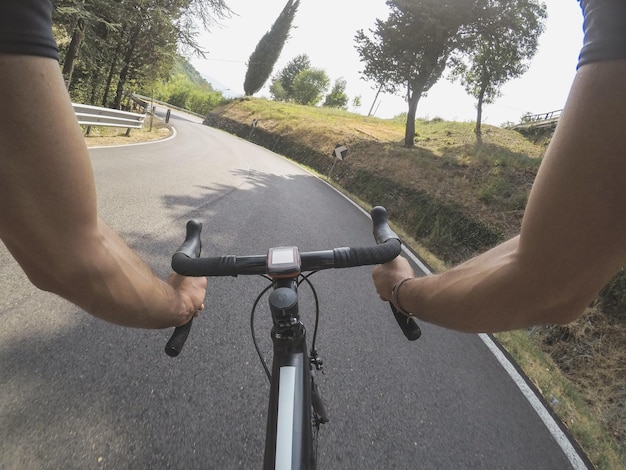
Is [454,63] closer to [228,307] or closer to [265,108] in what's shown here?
[228,307]

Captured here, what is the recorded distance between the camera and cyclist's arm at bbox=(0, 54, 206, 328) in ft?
1.66

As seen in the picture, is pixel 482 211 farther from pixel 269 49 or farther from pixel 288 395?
pixel 269 49

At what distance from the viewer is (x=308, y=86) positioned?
50.1 metres

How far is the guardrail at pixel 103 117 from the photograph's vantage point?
882 cm

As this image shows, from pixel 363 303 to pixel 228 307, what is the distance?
166cm

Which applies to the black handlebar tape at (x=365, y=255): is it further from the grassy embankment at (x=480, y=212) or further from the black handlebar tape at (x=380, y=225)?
the grassy embankment at (x=480, y=212)

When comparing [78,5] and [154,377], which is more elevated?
[78,5]

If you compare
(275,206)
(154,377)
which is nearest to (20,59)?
(154,377)

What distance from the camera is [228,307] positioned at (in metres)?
3.14

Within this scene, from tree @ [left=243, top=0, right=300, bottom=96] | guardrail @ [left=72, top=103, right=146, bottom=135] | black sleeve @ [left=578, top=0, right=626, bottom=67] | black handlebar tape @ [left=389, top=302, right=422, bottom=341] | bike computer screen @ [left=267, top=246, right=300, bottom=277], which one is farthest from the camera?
tree @ [left=243, top=0, right=300, bottom=96]

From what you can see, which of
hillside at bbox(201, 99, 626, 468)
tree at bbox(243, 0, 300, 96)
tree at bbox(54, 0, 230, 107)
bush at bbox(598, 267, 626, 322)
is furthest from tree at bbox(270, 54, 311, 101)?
bush at bbox(598, 267, 626, 322)

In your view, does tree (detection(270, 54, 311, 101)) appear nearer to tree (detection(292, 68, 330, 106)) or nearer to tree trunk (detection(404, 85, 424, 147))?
tree (detection(292, 68, 330, 106))

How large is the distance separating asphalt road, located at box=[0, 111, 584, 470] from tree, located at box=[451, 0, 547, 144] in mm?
15219

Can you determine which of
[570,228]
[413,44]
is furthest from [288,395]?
[413,44]
